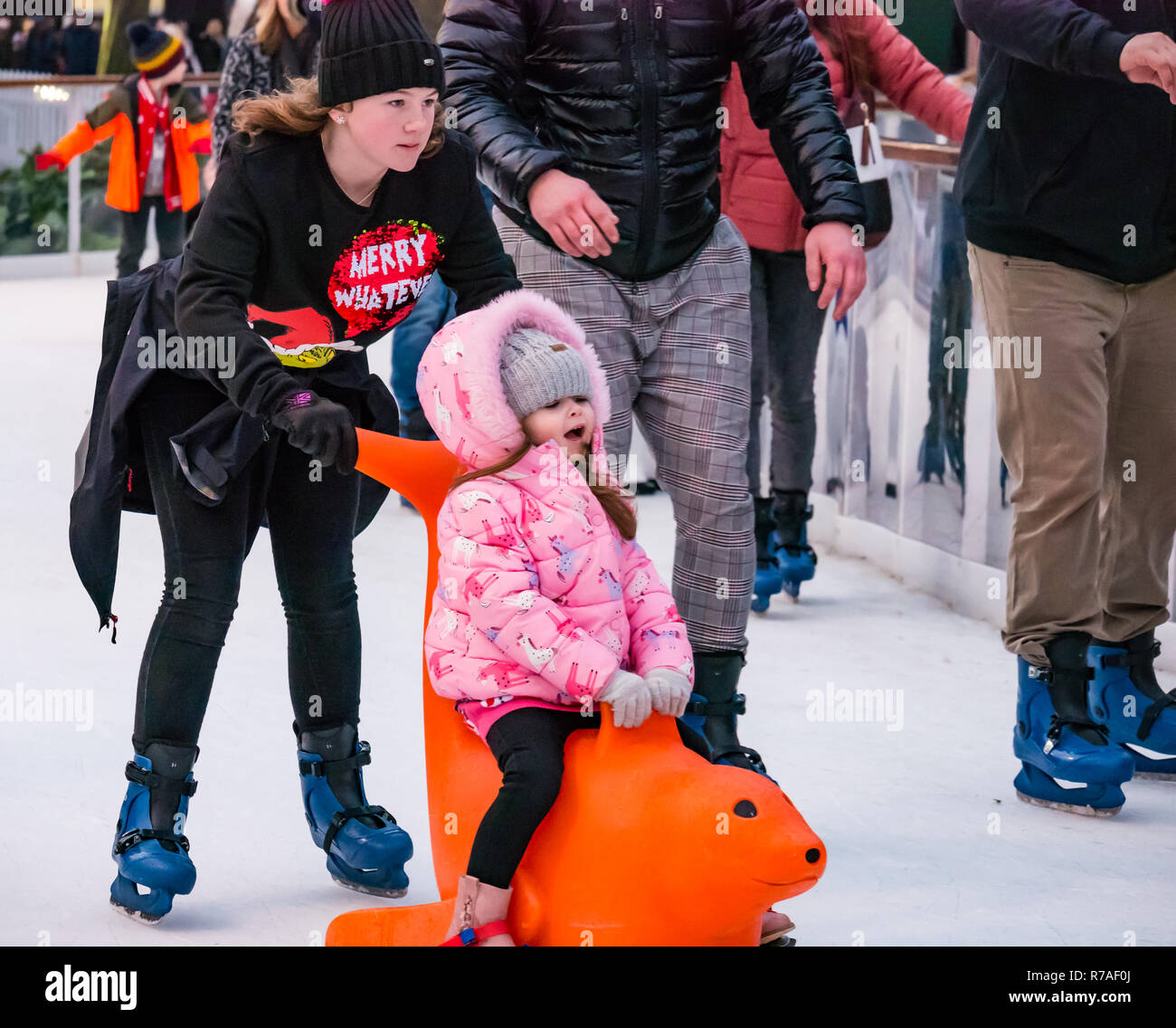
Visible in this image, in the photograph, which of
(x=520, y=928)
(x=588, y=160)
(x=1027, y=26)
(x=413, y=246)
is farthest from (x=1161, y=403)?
(x=520, y=928)

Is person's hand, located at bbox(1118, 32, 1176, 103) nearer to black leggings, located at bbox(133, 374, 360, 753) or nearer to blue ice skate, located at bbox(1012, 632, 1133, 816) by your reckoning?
blue ice skate, located at bbox(1012, 632, 1133, 816)

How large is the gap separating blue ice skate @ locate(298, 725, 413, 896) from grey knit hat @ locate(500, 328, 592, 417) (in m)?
0.67

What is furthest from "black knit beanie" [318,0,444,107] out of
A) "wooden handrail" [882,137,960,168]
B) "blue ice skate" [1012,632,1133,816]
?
"wooden handrail" [882,137,960,168]

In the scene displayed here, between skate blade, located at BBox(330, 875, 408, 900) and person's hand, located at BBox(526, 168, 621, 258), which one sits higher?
person's hand, located at BBox(526, 168, 621, 258)

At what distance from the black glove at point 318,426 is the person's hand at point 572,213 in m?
0.49


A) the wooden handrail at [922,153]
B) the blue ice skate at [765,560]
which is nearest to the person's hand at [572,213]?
→ the blue ice skate at [765,560]

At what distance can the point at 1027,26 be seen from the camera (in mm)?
2676

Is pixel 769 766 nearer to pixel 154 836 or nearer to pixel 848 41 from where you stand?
pixel 154 836

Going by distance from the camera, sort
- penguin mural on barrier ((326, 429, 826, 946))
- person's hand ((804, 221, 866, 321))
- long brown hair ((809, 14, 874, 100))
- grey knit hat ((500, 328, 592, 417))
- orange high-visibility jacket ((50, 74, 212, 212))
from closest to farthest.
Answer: penguin mural on barrier ((326, 429, 826, 946)) → grey knit hat ((500, 328, 592, 417)) → person's hand ((804, 221, 866, 321)) → long brown hair ((809, 14, 874, 100)) → orange high-visibility jacket ((50, 74, 212, 212))

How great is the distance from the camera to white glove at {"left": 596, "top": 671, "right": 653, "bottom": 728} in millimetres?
2010

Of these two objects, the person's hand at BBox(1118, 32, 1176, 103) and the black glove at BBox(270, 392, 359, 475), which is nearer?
the black glove at BBox(270, 392, 359, 475)

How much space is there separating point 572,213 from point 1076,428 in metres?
0.96

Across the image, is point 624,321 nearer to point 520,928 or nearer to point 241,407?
point 241,407

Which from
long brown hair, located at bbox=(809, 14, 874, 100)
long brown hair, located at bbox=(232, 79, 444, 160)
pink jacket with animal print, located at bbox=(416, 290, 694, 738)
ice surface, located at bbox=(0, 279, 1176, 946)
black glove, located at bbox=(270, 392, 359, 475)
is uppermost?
long brown hair, located at bbox=(809, 14, 874, 100)
